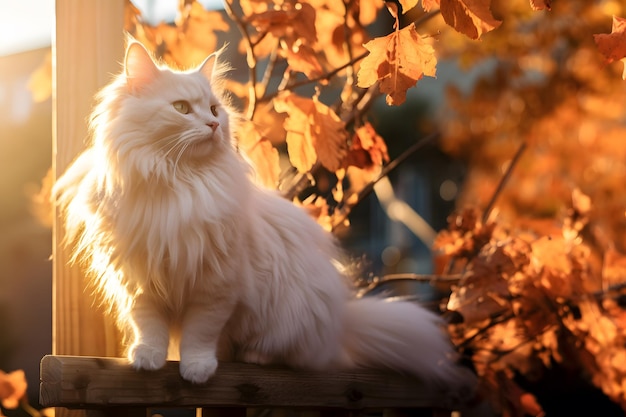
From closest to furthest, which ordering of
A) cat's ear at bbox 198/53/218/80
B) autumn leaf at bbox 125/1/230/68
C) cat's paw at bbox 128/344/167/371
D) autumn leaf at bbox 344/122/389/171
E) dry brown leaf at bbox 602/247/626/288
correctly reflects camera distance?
cat's paw at bbox 128/344/167/371 < cat's ear at bbox 198/53/218/80 < autumn leaf at bbox 344/122/389/171 < autumn leaf at bbox 125/1/230/68 < dry brown leaf at bbox 602/247/626/288

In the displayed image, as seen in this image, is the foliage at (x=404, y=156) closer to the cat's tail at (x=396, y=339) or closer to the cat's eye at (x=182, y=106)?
the cat's tail at (x=396, y=339)

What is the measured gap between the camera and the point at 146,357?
1.69m

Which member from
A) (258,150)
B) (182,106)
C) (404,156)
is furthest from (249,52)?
(404,156)

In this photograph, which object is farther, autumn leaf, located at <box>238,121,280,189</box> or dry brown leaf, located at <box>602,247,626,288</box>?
dry brown leaf, located at <box>602,247,626,288</box>

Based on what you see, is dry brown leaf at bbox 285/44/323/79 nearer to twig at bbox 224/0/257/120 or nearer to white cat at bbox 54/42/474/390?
twig at bbox 224/0/257/120

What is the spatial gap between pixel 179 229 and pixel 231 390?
1.45 ft

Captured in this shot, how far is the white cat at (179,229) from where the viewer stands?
170 cm

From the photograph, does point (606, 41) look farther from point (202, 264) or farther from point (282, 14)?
point (202, 264)

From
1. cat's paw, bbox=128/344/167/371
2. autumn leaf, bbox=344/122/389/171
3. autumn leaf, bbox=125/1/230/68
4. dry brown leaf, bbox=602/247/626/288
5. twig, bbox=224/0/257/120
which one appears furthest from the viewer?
dry brown leaf, bbox=602/247/626/288

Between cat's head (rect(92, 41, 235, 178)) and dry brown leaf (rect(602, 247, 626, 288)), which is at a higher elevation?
cat's head (rect(92, 41, 235, 178))

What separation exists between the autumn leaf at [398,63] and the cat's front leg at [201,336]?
63cm

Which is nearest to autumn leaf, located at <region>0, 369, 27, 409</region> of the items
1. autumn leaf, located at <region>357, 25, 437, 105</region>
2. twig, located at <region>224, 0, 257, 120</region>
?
twig, located at <region>224, 0, 257, 120</region>

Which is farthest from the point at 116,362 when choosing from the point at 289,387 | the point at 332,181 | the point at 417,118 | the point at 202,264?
the point at 417,118

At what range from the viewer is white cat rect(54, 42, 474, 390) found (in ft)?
5.57
